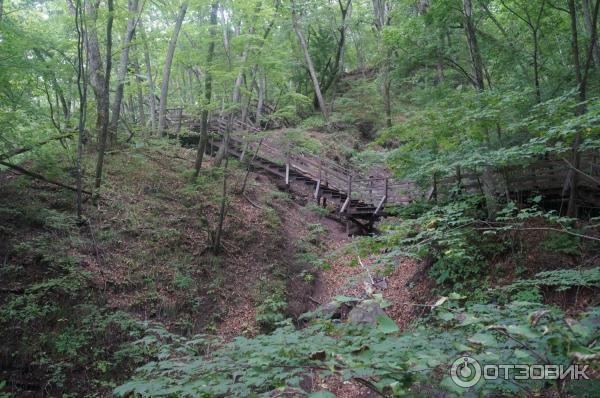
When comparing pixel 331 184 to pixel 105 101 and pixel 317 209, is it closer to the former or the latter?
pixel 317 209

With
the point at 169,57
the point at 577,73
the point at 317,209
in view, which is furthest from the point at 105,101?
the point at 577,73

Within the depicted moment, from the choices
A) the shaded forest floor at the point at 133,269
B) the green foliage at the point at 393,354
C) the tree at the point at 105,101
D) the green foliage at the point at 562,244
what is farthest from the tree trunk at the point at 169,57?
the green foliage at the point at 393,354

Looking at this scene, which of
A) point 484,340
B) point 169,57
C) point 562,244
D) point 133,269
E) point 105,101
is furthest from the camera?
point 169,57

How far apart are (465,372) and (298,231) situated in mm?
12206

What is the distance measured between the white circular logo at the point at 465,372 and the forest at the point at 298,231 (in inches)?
0.4

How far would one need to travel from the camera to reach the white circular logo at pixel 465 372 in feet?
6.31

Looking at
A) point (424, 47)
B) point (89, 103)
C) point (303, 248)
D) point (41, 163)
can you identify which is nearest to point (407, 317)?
point (303, 248)

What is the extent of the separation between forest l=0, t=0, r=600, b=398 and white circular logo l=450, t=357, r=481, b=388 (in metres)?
0.01

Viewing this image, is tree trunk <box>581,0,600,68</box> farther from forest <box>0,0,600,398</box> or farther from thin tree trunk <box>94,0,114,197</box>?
thin tree trunk <box>94,0,114,197</box>

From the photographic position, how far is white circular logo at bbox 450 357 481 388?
1922 millimetres

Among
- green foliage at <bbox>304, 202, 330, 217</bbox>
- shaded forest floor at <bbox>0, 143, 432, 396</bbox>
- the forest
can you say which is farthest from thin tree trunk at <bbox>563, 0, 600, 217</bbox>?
green foliage at <bbox>304, 202, 330, 217</bbox>

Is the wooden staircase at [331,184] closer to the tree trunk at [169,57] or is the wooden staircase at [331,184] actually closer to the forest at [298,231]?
the forest at [298,231]

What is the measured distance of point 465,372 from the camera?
193 cm

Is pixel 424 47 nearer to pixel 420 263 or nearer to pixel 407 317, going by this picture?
pixel 420 263
